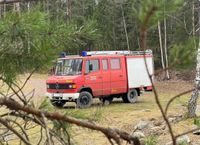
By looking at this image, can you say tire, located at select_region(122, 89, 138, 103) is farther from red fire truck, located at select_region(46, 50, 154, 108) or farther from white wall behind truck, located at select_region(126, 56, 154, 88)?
white wall behind truck, located at select_region(126, 56, 154, 88)

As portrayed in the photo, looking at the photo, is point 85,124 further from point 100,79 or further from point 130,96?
point 130,96

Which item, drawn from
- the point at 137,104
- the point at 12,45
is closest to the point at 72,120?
the point at 12,45

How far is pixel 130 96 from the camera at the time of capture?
20.8 meters

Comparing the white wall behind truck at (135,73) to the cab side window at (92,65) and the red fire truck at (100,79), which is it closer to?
the red fire truck at (100,79)

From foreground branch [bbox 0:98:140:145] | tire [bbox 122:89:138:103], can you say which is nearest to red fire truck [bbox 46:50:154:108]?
tire [bbox 122:89:138:103]

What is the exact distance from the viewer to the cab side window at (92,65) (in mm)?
18641

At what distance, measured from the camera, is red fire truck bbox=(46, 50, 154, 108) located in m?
18.3

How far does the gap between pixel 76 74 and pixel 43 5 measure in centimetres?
1621

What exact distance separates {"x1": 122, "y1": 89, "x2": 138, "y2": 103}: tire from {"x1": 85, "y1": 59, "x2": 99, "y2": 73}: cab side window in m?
2.36

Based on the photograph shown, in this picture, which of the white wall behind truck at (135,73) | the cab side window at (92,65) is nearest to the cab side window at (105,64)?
the cab side window at (92,65)

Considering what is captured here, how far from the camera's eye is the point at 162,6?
108 cm

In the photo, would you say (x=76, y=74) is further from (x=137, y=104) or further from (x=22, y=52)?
(x=22, y=52)

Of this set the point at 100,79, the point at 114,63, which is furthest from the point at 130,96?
the point at 100,79

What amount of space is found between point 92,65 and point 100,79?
2.43ft
